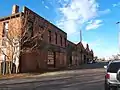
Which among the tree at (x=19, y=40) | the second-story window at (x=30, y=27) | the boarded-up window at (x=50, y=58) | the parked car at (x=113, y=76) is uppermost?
the second-story window at (x=30, y=27)

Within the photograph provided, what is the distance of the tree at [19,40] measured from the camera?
28066mm

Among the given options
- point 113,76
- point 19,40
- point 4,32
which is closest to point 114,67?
point 113,76

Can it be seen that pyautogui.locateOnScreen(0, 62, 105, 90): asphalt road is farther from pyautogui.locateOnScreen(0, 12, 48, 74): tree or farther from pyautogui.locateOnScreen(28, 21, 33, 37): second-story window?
pyautogui.locateOnScreen(28, 21, 33, 37): second-story window

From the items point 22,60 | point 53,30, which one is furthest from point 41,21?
point 22,60

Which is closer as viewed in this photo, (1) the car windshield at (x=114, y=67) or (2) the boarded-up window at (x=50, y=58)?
(1) the car windshield at (x=114, y=67)

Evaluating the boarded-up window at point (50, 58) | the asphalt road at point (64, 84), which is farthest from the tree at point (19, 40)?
the asphalt road at point (64, 84)

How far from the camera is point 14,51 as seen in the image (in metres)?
28.2

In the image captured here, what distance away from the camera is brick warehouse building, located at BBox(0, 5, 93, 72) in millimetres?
29312

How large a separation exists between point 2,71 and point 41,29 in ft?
31.1

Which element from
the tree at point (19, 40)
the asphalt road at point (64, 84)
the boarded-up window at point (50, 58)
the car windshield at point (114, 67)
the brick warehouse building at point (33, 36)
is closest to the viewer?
the car windshield at point (114, 67)

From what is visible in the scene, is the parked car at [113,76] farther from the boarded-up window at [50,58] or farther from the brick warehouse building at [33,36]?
the boarded-up window at [50,58]

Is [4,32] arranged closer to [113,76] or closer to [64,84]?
[64,84]

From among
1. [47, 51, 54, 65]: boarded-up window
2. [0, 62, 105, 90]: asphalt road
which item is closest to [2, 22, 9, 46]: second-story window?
[47, 51, 54, 65]: boarded-up window

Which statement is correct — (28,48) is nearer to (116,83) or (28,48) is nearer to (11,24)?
(11,24)
